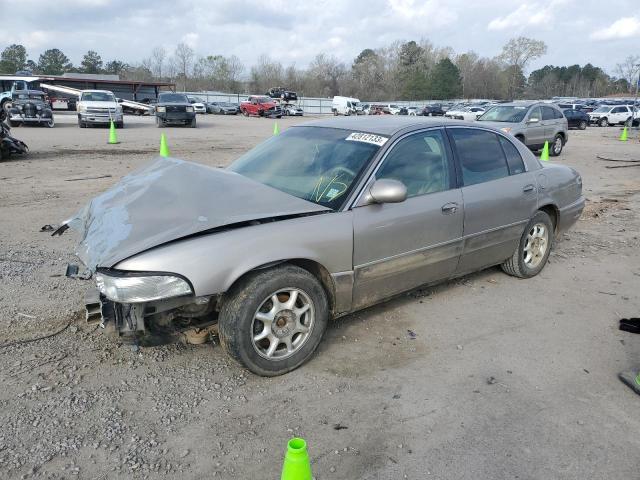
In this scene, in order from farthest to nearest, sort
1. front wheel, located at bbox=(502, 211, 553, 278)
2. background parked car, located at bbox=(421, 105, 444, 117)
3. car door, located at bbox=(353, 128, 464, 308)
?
background parked car, located at bbox=(421, 105, 444, 117)
front wheel, located at bbox=(502, 211, 553, 278)
car door, located at bbox=(353, 128, 464, 308)

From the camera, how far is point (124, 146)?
16734 mm

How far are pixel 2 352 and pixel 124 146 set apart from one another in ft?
47.8

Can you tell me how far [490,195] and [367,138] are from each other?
4.29 ft

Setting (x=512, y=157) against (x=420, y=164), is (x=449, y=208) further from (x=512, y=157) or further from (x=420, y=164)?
(x=512, y=157)

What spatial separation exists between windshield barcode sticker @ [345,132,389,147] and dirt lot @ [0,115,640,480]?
4.77 ft

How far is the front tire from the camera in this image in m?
3.00

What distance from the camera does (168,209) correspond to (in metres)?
3.18

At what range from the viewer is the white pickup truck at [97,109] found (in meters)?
23.8

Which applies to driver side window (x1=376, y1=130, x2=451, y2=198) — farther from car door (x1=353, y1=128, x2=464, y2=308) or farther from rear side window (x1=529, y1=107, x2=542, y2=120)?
rear side window (x1=529, y1=107, x2=542, y2=120)

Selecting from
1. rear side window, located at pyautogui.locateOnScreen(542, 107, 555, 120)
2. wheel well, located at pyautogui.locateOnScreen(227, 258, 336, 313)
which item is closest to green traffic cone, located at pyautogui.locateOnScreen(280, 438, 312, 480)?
wheel well, located at pyautogui.locateOnScreen(227, 258, 336, 313)

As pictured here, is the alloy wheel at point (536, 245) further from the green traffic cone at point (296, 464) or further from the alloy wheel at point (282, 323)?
the green traffic cone at point (296, 464)

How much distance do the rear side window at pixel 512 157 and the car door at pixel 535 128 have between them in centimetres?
1094

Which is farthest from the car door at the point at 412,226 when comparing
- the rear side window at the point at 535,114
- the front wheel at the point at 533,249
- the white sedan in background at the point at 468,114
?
the white sedan in background at the point at 468,114

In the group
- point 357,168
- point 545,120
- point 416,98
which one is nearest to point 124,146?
point 545,120
